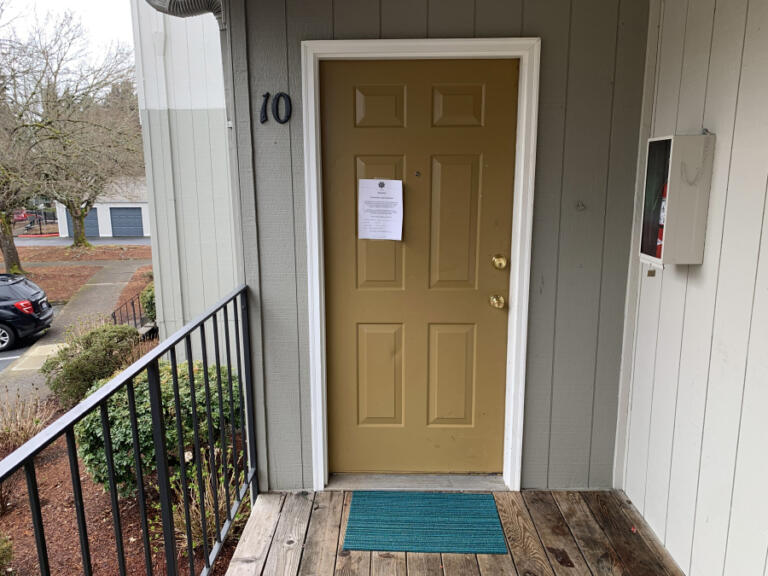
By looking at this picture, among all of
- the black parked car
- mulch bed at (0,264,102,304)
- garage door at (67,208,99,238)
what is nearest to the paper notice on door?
the black parked car

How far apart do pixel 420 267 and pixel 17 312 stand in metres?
7.00

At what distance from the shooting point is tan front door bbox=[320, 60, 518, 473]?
7.12 feet

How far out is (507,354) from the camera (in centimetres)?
235

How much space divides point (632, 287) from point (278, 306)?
1490mm

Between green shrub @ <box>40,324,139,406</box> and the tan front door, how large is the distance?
4.01 metres

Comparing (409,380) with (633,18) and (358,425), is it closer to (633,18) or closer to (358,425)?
(358,425)

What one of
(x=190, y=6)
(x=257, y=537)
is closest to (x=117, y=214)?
(x=190, y=6)

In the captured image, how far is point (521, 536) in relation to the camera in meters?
2.08

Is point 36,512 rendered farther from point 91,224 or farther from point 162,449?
point 91,224

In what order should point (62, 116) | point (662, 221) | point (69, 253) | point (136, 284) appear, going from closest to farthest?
point (662, 221)
point (62, 116)
point (136, 284)
point (69, 253)

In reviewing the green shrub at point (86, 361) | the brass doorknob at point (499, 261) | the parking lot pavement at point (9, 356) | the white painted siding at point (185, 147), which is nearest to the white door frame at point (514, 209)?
the brass doorknob at point (499, 261)

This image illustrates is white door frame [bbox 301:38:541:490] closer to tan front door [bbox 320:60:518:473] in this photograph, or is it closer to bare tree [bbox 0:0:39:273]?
tan front door [bbox 320:60:518:473]

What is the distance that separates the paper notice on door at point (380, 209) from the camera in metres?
2.23

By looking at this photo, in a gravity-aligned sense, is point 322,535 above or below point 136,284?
above
